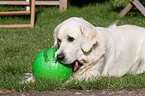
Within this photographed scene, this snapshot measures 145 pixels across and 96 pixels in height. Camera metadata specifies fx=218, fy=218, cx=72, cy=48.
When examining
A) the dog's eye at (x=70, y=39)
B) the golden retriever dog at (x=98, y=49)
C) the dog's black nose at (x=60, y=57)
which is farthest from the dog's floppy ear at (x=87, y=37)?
the dog's black nose at (x=60, y=57)

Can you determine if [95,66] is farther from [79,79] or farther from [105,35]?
[105,35]

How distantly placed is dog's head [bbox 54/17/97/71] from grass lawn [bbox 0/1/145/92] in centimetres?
40

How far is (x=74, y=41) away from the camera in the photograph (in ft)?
10.7

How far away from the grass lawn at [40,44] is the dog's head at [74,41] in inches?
15.8

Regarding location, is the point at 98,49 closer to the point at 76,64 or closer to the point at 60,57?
the point at 76,64

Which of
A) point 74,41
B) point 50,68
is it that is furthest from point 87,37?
point 50,68

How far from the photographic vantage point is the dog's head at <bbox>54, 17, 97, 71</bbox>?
3221 millimetres

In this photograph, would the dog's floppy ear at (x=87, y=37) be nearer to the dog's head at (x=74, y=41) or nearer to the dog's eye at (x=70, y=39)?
the dog's head at (x=74, y=41)

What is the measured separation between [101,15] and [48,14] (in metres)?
2.28

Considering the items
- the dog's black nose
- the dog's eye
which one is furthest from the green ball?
Result: the dog's eye

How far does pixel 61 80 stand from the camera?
316 cm

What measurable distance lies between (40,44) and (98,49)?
251cm

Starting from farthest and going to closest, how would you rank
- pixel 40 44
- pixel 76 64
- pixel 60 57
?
pixel 40 44 < pixel 76 64 < pixel 60 57

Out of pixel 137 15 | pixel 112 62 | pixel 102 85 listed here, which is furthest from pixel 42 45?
pixel 137 15
